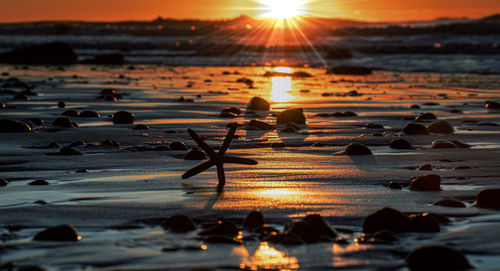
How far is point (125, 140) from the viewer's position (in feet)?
24.7

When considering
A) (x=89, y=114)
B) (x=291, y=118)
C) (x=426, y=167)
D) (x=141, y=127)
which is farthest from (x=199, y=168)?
(x=89, y=114)

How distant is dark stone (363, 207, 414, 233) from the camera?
3.78 m

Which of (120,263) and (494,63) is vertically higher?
(494,63)

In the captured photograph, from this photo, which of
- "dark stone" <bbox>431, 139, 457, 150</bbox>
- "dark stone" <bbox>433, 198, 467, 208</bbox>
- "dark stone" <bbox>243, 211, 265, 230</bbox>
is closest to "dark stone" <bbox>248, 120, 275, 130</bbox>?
"dark stone" <bbox>431, 139, 457, 150</bbox>

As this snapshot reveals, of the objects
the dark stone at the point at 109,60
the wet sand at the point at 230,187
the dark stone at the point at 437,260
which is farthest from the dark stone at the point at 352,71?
the dark stone at the point at 437,260

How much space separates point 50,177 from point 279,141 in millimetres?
2881

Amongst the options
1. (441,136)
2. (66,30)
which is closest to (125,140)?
(441,136)

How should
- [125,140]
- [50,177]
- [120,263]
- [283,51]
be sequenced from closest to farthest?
[120,263] → [50,177] → [125,140] → [283,51]

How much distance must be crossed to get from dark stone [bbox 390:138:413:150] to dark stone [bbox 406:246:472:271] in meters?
3.89

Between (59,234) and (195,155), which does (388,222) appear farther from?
(195,155)

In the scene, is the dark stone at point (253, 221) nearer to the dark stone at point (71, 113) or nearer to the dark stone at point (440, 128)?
the dark stone at point (440, 128)

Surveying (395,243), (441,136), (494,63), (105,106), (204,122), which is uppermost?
(494,63)

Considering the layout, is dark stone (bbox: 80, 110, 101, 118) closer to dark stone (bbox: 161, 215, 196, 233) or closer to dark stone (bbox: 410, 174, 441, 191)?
dark stone (bbox: 410, 174, 441, 191)

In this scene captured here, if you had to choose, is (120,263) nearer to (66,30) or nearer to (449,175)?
(449,175)
